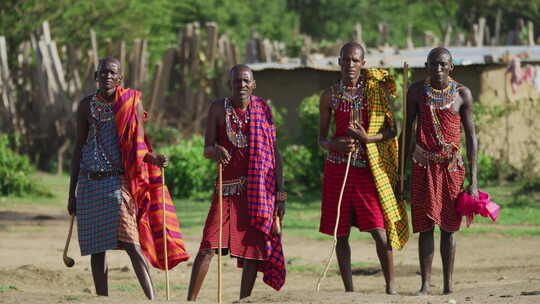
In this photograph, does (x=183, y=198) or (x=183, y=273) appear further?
(x=183, y=198)

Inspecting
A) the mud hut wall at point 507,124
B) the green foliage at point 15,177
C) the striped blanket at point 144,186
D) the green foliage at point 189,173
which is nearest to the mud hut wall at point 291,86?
the mud hut wall at point 507,124

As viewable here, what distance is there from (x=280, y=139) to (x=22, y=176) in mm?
3562

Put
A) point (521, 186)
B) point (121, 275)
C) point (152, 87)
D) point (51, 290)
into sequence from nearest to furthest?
point (51, 290) < point (121, 275) < point (521, 186) < point (152, 87)

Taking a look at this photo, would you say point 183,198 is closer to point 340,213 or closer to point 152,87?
point 152,87

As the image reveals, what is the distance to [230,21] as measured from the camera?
34000 mm

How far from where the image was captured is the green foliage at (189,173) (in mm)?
13836

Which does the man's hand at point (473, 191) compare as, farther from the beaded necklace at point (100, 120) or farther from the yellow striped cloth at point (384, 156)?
the beaded necklace at point (100, 120)

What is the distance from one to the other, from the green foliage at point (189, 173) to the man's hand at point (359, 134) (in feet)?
24.2

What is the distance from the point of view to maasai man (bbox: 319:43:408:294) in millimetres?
6602

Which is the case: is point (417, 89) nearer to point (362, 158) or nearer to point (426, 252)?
point (362, 158)

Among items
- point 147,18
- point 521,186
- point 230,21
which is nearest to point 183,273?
point 521,186

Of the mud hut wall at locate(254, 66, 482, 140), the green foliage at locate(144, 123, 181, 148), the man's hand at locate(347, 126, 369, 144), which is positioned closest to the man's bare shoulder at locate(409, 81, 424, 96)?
the man's hand at locate(347, 126, 369, 144)

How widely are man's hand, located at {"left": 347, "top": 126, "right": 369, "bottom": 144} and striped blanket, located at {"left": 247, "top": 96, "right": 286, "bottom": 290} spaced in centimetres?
52

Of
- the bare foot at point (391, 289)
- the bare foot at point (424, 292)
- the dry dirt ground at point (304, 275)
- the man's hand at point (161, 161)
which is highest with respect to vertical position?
the man's hand at point (161, 161)
